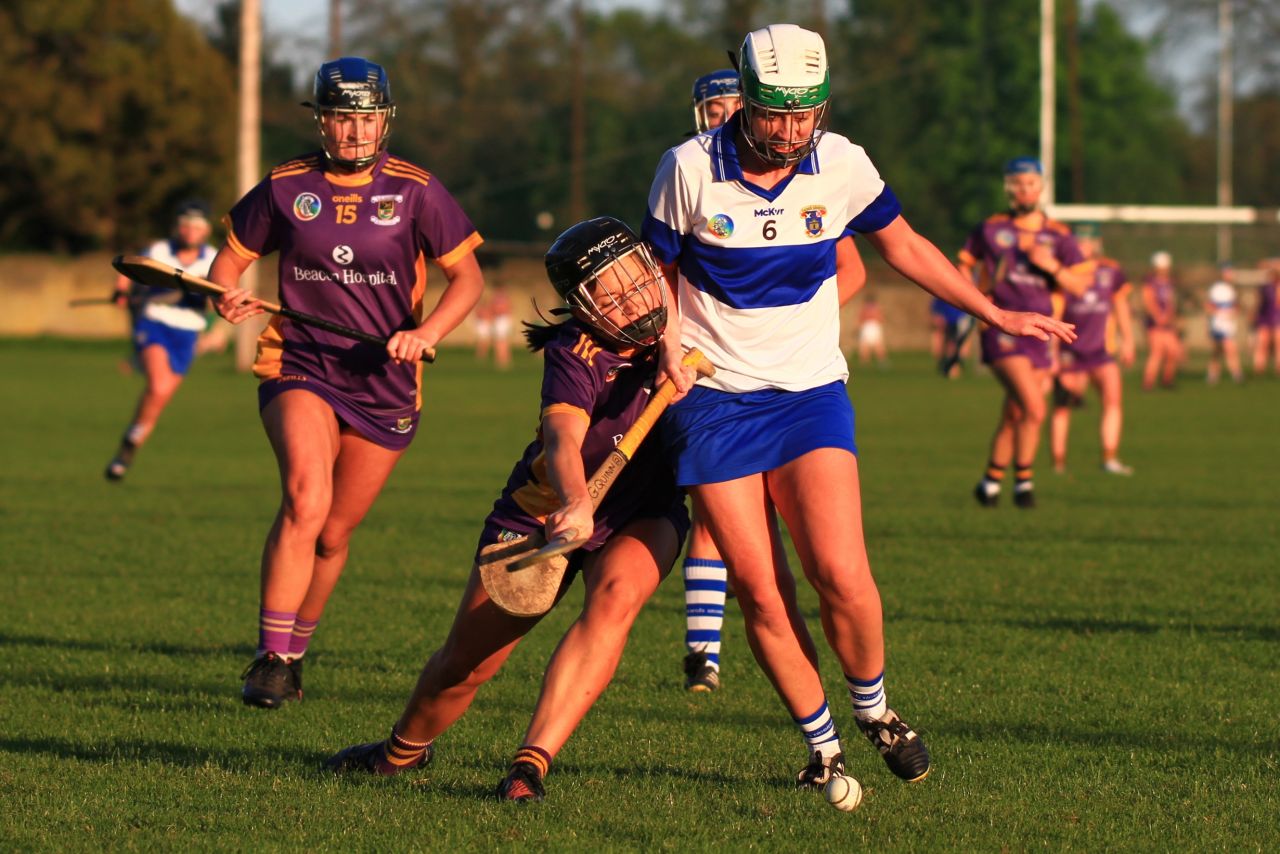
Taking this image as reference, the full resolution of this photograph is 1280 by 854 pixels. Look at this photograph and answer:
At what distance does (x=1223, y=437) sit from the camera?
20.1 metres

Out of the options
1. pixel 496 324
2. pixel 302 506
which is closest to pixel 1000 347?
pixel 302 506

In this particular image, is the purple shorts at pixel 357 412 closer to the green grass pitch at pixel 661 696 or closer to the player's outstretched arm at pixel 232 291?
the player's outstretched arm at pixel 232 291

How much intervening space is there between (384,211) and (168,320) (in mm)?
8522

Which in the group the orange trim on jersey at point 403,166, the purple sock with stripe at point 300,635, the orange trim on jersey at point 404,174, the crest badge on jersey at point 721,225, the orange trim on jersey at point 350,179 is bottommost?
the purple sock with stripe at point 300,635

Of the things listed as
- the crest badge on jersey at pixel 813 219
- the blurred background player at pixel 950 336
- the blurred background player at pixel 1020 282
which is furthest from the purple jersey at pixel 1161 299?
the crest badge on jersey at pixel 813 219

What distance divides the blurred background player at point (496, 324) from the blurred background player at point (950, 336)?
386 inches

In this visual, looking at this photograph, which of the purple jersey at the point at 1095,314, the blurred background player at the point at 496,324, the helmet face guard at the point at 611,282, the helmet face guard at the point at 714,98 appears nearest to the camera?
the helmet face guard at the point at 611,282

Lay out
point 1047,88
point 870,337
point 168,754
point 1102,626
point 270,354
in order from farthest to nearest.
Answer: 1. point 870,337
2. point 1047,88
3. point 1102,626
4. point 270,354
5. point 168,754

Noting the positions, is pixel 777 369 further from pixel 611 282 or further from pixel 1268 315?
pixel 1268 315

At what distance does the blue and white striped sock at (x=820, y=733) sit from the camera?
5.10m

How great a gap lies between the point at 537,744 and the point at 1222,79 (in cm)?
5799

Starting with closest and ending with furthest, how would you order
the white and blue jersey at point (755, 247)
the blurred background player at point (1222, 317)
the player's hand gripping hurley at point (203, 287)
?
the white and blue jersey at point (755, 247) < the player's hand gripping hurley at point (203, 287) < the blurred background player at point (1222, 317)

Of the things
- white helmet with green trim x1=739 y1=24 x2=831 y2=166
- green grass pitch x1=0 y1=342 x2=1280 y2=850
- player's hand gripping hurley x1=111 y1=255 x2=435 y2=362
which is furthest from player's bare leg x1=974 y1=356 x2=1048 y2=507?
white helmet with green trim x1=739 y1=24 x2=831 y2=166

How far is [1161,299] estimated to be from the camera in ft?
98.4
